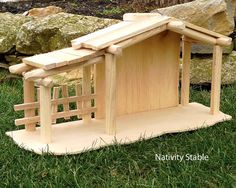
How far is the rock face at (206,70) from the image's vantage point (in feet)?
15.3

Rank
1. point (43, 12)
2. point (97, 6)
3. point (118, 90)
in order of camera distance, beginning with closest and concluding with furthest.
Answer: point (118, 90) < point (43, 12) < point (97, 6)

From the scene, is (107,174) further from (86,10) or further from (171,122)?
(86,10)

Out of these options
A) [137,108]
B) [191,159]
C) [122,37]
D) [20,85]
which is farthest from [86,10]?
[191,159]

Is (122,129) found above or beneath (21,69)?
→ beneath

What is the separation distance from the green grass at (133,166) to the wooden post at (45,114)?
0.14 m

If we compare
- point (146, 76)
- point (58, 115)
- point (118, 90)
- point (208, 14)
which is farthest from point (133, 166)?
point (208, 14)

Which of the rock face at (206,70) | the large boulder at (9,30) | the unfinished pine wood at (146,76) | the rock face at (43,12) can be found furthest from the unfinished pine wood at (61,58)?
the rock face at (43,12)

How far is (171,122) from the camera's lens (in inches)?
134

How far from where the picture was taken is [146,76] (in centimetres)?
357

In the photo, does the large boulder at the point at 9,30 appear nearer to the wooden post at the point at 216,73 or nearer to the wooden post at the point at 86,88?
the wooden post at the point at 86,88

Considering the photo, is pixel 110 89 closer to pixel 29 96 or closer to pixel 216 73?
pixel 29 96

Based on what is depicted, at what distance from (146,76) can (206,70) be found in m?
1.29

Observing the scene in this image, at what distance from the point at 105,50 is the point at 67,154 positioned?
2.21ft

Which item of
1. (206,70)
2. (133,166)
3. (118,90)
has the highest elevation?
(118,90)
